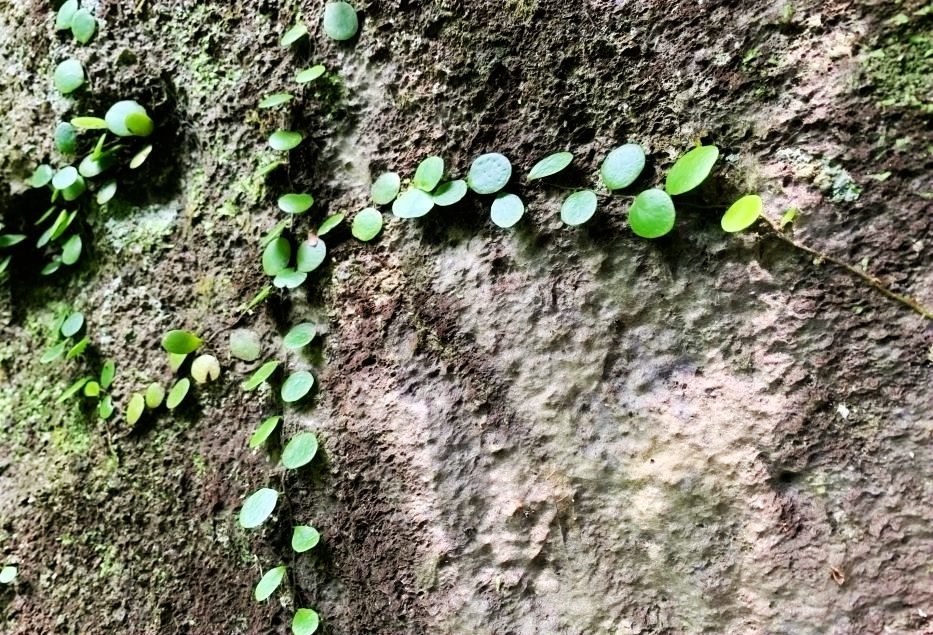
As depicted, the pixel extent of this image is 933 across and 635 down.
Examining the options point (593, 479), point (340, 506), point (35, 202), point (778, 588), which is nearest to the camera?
point (778, 588)

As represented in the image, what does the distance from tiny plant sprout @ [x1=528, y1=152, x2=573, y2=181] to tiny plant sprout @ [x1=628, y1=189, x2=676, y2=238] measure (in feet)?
0.40

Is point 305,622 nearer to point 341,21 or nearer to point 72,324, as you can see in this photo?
point 72,324

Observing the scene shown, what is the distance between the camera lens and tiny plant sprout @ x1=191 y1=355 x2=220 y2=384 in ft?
3.63

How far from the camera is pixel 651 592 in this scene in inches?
32.4

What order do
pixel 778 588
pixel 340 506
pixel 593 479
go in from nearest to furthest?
pixel 778 588 < pixel 593 479 < pixel 340 506

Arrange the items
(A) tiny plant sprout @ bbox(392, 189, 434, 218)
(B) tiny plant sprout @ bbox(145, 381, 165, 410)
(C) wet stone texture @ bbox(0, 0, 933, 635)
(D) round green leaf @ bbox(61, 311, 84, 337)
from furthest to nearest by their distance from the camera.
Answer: (D) round green leaf @ bbox(61, 311, 84, 337) → (B) tiny plant sprout @ bbox(145, 381, 165, 410) → (A) tiny plant sprout @ bbox(392, 189, 434, 218) → (C) wet stone texture @ bbox(0, 0, 933, 635)

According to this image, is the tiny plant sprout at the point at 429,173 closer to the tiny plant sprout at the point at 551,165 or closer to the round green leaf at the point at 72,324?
the tiny plant sprout at the point at 551,165

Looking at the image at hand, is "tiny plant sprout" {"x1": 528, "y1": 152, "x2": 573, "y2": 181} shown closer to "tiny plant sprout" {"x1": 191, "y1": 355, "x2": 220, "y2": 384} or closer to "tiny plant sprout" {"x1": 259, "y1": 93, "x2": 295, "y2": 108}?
"tiny plant sprout" {"x1": 259, "y1": 93, "x2": 295, "y2": 108}

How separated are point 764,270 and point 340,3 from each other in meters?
0.83

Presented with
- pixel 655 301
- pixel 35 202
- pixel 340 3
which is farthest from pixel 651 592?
pixel 35 202

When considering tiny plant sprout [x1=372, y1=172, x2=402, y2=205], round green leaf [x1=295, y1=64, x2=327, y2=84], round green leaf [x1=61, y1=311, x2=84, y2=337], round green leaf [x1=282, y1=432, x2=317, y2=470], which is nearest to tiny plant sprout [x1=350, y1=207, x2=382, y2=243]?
tiny plant sprout [x1=372, y1=172, x2=402, y2=205]

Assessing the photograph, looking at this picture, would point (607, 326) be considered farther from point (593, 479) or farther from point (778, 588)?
point (778, 588)

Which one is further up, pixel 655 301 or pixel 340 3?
pixel 340 3

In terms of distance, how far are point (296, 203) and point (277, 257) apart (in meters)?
0.10
